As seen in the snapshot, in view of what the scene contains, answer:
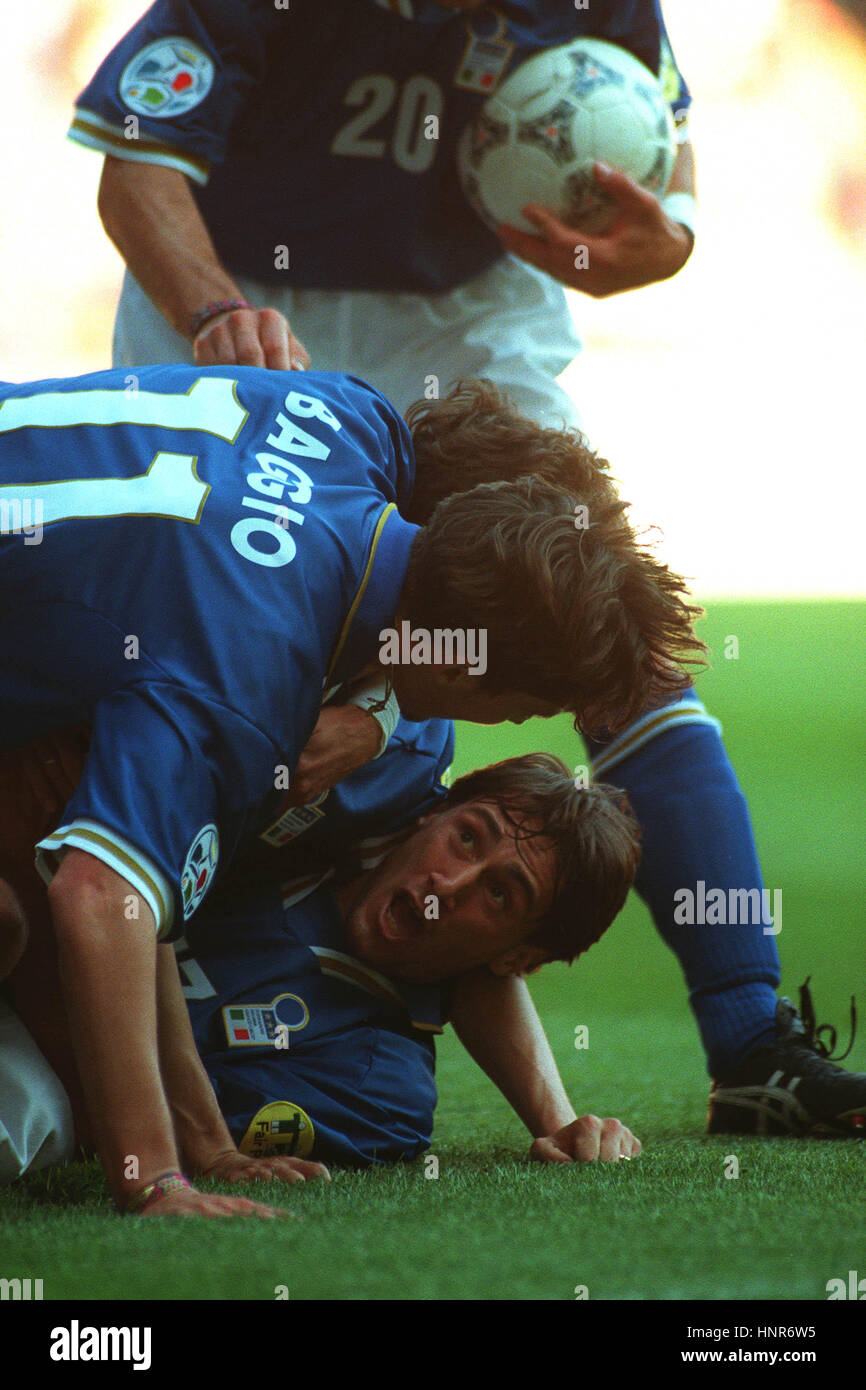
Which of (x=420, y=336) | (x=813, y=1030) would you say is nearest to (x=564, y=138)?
(x=420, y=336)

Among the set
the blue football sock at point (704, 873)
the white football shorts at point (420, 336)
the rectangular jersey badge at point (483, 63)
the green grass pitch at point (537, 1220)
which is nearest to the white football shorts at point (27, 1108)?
the green grass pitch at point (537, 1220)

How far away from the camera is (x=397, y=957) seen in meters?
1.73

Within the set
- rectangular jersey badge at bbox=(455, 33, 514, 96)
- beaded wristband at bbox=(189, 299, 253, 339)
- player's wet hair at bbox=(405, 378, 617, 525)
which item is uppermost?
rectangular jersey badge at bbox=(455, 33, 514, 96)

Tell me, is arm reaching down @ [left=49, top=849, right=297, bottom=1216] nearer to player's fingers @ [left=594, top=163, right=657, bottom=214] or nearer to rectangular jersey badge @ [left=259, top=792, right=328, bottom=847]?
rectangular jersey badge @ [left=259, top=792, right=328, bottom=847]

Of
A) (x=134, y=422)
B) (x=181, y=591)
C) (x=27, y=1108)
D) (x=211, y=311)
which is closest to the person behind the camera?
(x=181, y=591)

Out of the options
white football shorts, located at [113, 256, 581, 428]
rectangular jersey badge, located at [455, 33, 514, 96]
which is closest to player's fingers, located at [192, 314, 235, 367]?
white football shorts, located at [113, 256, 581, 428]

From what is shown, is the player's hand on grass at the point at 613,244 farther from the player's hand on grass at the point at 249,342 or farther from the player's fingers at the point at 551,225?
the player's hand on grass at the point at 249,342

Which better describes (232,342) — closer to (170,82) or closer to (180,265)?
(180,265)

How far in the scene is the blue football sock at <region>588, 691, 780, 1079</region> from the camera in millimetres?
1930

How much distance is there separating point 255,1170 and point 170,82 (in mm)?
1386

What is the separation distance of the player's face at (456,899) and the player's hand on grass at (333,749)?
0.68ft

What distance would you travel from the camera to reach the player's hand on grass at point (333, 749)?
58.1 inches

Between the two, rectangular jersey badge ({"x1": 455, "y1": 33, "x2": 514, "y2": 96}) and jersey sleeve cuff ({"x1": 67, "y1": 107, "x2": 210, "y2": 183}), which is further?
rectangular jersey badge ({"x1": 455, "y1": 33, "x2": 514, "y2": 96})

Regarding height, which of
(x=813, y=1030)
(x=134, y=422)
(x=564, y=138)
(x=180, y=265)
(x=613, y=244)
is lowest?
(x=813, y=1030)
